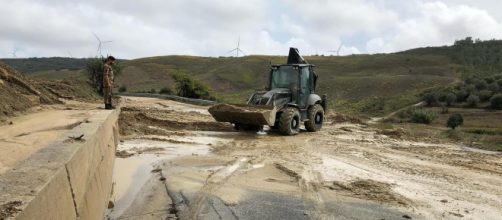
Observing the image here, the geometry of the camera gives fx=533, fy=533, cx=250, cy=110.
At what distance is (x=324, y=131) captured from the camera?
18.9 m

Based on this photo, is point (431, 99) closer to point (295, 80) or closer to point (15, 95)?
point (295, 80)

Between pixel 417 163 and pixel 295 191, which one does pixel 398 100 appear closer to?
pixel 417 163

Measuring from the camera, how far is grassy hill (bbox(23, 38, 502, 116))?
60344mm

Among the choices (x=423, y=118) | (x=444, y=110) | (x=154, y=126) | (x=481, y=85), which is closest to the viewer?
(x=154, y=126)

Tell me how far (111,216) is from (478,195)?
5.56 m

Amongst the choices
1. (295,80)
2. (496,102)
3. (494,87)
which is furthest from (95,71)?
(494,87)

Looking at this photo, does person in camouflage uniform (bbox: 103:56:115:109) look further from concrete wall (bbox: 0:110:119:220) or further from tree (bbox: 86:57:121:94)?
tree (bbox: 86:57:121:94)

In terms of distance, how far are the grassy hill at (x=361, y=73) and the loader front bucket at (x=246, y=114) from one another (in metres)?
31.6

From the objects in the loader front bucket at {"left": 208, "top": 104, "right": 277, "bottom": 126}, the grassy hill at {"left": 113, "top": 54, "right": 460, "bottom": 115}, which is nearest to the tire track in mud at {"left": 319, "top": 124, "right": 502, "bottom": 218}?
the loader front bucket at {"left": 208, "top": 104, "right": 277, "bottom": 126}

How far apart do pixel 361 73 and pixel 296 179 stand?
267 feet

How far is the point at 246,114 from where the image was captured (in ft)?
51.7

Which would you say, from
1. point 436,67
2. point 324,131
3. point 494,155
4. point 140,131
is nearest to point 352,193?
point 494,155

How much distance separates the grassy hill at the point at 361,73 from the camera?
2376 inches

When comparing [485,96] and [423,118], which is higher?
[485,96]
